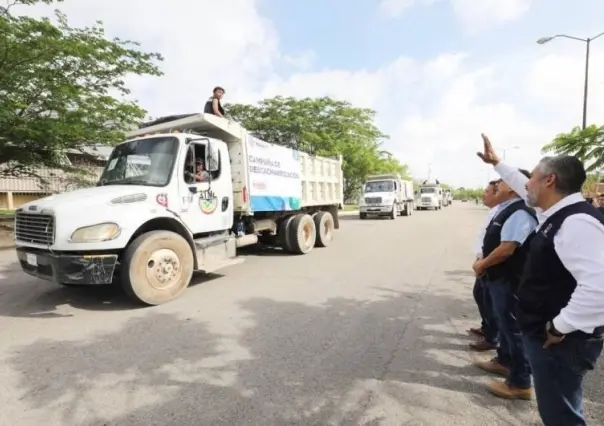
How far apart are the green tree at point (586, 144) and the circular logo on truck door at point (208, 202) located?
565cm

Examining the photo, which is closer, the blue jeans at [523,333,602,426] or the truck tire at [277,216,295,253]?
the blue jeans at [523,333,602,426]

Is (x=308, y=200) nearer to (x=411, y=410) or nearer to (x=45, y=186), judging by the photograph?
(x=411, y=410)

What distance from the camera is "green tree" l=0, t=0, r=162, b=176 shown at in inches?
420

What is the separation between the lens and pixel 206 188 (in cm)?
654

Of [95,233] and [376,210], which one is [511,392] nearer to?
[95,233]

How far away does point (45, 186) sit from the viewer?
15922mm

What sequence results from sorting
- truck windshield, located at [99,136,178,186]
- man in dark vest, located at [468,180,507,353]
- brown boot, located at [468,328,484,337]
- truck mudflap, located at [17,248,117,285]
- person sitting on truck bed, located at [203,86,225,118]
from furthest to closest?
1. person sitting on truck bed, located at [203,86,225,118]
2. truck windshield, located at [99,136,178,186]
3. truck mudflap, located at [17,248,117,285]
4. brown boot, located at [468,328,484,337]
5. man in dark vest, located at [468,180,507,353]

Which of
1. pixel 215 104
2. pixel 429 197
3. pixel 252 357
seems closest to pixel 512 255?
pixel 252 357

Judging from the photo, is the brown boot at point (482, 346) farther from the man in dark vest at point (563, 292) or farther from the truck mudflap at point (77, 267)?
the truck mudflap at point (77, 267)

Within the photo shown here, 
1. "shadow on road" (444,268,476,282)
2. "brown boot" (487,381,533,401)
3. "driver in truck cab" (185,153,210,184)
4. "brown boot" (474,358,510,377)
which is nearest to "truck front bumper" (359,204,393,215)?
"shadow on road" (444,268,476,282)

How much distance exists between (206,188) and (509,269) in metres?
4.83

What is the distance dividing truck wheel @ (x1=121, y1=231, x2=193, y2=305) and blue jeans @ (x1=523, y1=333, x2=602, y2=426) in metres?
4.66

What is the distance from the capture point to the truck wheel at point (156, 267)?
5.18 m

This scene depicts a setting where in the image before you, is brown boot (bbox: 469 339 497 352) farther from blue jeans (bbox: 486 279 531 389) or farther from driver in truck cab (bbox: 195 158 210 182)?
driver in truck cab (bbox: 195 158 210 182)
